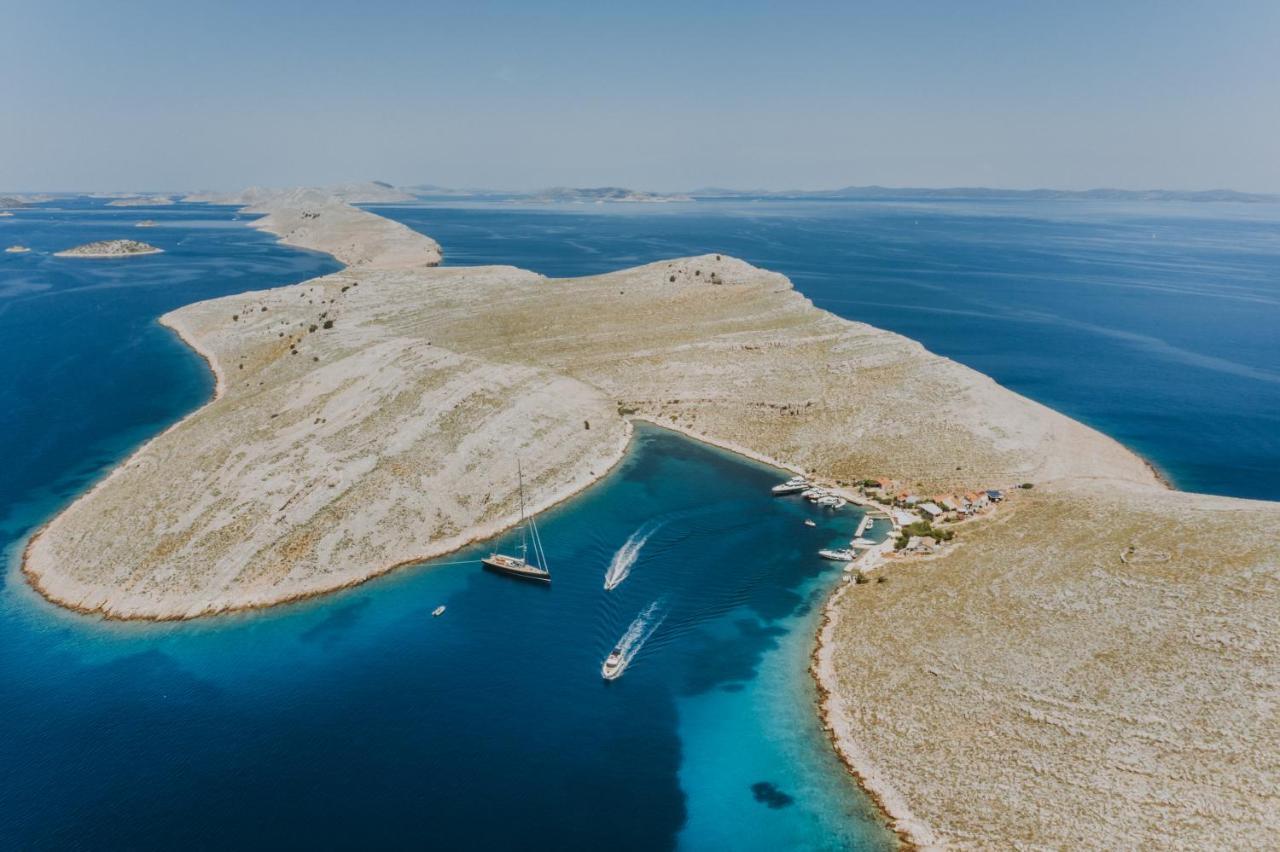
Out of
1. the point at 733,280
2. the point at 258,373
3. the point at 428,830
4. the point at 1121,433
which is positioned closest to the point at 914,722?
the point at 428,830

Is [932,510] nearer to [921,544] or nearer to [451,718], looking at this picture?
[921,544]

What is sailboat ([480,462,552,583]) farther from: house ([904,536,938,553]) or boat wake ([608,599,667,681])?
house ([904,536,938,553])

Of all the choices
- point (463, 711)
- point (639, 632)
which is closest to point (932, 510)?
point (639, 632)

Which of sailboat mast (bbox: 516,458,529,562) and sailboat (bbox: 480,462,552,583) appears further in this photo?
sailboat mast (bbox: 516,458,529,562)

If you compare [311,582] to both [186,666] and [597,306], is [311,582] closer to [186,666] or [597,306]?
[186,666]

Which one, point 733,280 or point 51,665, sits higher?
point 733,280

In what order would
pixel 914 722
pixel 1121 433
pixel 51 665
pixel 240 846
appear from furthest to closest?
1. pixel 1121 433
2. pixel 51 665
3. pixel 914 722
4. pixel 240 846

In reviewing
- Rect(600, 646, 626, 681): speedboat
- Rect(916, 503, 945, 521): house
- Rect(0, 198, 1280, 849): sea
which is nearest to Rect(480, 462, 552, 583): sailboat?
Rect(0, 198, 1280, 849): sea
